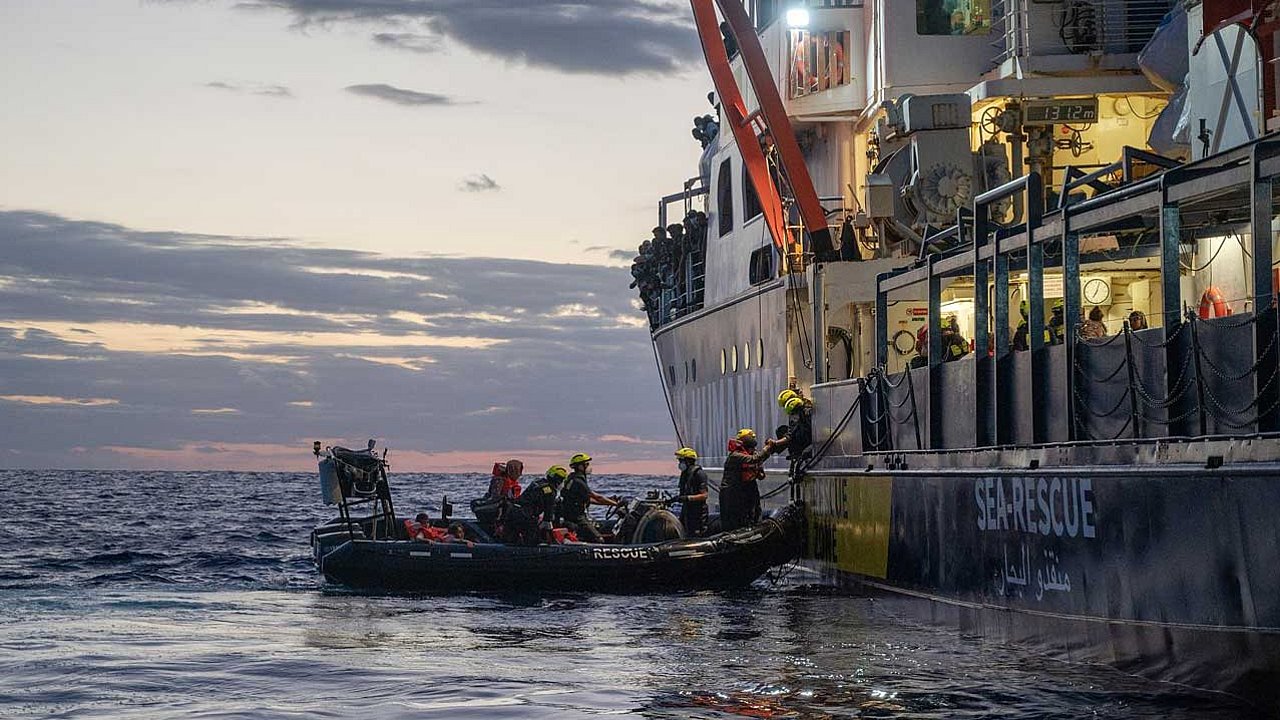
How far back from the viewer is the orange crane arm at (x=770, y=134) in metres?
23.5

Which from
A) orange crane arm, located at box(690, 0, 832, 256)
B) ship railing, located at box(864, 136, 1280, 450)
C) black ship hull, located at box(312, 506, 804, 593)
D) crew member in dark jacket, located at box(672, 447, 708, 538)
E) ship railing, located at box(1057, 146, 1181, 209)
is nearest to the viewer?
ship railing, located at box(864, 136, 1280, 450)

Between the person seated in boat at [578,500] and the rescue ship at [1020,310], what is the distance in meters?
2.80

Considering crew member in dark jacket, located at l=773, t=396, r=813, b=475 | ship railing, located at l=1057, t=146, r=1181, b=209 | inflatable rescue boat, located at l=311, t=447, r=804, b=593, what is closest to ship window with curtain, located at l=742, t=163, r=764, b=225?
crew member in dark jacket, located at l=773, t=396, r=813, b=475

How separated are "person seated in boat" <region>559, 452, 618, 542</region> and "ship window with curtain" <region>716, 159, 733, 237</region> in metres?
8.70

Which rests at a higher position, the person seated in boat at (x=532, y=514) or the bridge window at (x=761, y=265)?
the bridge window at (x=761, y=265)

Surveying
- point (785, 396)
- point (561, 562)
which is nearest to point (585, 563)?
point (561, 562)

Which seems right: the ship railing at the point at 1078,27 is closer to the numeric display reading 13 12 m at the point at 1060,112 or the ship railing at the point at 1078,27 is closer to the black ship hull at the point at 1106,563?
the numeric display reading 13 12 m at the point at 1060,112

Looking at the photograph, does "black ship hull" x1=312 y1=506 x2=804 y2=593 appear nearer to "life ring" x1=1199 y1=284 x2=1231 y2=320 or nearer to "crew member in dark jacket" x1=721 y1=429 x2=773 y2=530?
"crew member in dark jacket" x1=721 y1=429 x2=773 y2=530

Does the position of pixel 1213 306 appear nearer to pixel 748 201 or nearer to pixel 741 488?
pixel 741 488

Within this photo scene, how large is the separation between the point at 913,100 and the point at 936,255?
558 centimetres

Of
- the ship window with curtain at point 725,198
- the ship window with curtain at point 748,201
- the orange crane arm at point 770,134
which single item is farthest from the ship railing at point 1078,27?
the ship window with curtain at point 725,198

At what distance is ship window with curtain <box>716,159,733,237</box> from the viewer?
30.2 meters

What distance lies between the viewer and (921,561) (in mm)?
16719

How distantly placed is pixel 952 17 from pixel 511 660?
14340 mm
